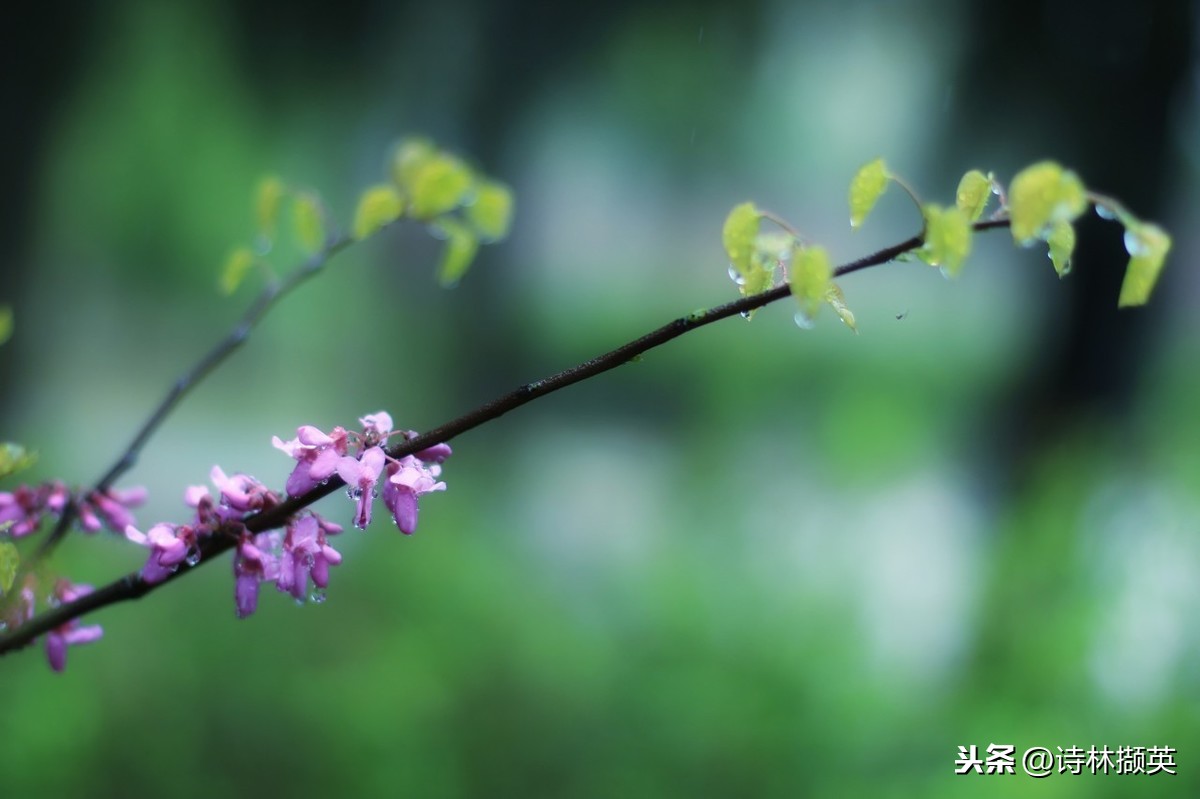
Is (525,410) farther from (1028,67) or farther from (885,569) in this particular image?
(1028,67)

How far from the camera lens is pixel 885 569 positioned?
1.61 m

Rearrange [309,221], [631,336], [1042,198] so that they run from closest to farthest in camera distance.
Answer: [1042,198], [309,221], [631,336]

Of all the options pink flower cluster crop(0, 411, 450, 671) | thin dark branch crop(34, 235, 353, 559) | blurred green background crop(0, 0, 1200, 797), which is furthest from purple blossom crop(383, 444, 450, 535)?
blurred green background crop(0, 0, 1200, 797)

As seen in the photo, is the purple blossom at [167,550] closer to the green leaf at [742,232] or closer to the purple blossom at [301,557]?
the purple blossom at [301,557]

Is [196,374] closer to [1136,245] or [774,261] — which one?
[774,261]

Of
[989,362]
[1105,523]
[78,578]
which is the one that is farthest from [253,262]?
[989,362]

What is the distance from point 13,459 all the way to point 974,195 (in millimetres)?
365

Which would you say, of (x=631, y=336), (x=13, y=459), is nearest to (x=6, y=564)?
(x=13, y=459)

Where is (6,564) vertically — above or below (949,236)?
below

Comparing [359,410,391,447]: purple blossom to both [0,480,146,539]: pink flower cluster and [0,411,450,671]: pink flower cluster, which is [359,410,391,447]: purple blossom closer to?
[0,411,450,671]: pink flower cluster

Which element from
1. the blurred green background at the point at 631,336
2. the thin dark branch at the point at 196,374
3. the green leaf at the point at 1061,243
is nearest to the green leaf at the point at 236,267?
the thin dark branch at the point at 196,374

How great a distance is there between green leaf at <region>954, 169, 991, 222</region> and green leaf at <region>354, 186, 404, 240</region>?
0.66ft

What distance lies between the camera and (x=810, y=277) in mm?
288

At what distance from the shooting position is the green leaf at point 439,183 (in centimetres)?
30
